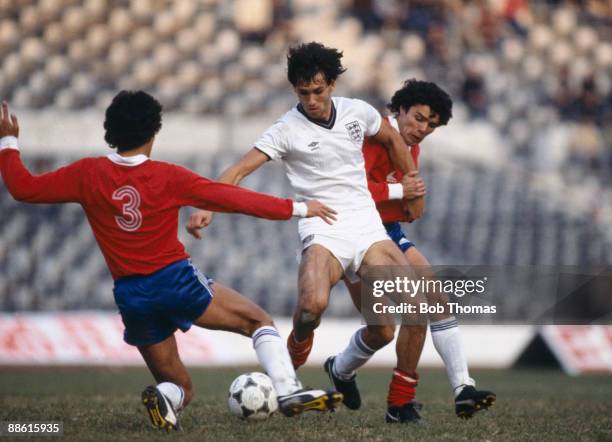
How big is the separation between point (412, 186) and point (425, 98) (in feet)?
2.53

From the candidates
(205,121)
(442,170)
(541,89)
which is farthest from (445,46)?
(205,121)

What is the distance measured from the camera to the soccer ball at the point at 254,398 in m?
5.95

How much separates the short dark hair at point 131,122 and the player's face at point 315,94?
115cm

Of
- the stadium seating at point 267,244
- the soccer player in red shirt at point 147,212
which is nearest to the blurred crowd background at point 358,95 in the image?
the stadium seating at point 267,244

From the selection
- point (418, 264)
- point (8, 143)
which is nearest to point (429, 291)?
point (418, 264)

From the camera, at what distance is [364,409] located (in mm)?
7969

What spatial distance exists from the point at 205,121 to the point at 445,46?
4.92m

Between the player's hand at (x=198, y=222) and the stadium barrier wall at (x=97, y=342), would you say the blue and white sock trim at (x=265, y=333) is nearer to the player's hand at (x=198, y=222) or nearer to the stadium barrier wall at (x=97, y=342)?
the player's hand at (x=198, y=222)

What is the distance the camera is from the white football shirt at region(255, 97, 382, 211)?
693cm

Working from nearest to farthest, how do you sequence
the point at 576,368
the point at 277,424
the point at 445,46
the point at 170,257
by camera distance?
the point at 170,257 < the point at 277,424 < the point at 576,368 < the point at 445,46

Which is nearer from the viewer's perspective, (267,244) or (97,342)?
(97,342)

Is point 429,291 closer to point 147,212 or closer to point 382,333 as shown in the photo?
point 382,333

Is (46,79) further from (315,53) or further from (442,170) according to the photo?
(315,53)

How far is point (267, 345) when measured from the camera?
615cm
